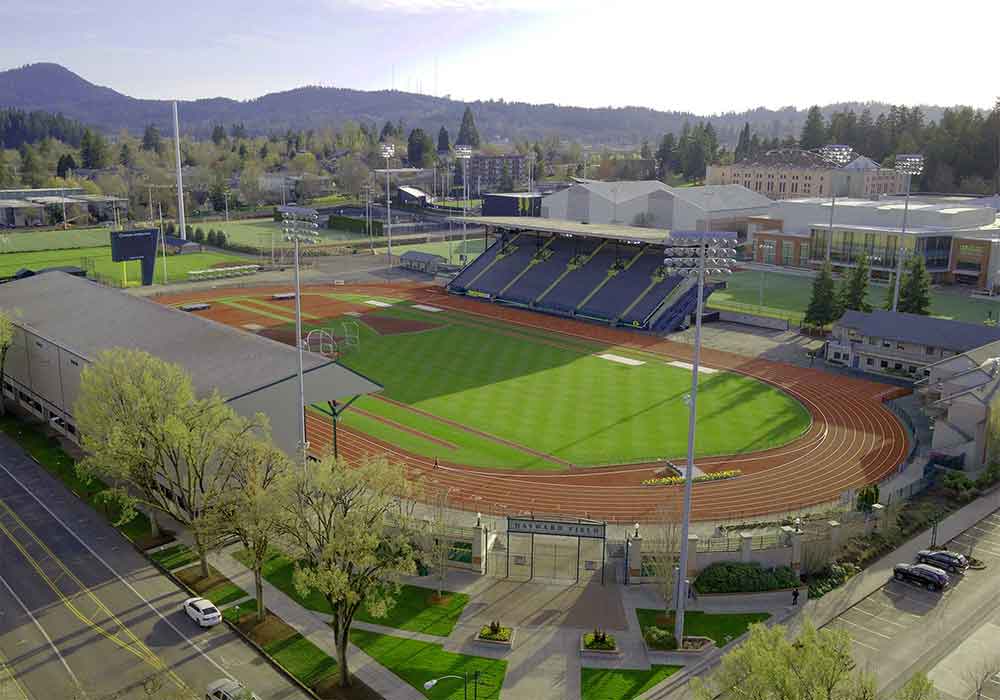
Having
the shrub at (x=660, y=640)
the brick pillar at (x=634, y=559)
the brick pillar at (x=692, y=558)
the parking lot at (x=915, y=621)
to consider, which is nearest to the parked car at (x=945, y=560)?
the parking lot at (x=915, y=621)

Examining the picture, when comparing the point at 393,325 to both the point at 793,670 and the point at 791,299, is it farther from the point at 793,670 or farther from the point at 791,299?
the point at 793,670

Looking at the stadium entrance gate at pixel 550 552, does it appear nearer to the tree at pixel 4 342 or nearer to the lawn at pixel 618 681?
the lawn at pixel 618 681

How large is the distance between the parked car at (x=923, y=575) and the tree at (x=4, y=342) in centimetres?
4639

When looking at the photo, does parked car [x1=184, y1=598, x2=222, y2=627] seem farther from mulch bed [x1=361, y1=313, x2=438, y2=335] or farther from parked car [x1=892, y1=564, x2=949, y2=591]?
mulch bed [x1=361, y1=313, x2=438, y2=335]

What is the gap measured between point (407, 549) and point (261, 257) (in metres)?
93.0

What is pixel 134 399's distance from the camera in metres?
31.7

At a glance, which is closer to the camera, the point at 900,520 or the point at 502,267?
the point at 900,520

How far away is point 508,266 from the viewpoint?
89.6 m

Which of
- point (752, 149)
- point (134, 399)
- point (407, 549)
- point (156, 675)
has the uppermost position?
point (752, 149)

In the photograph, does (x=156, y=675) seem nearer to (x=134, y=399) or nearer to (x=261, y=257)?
(x=134, y=399)

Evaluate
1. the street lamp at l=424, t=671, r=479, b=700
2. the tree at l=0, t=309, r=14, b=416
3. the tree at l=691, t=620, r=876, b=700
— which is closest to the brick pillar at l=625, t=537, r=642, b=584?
the street lamp at l=424, t=671, r=479, b=700

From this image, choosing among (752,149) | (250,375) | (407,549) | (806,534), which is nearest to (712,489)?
(806,534)

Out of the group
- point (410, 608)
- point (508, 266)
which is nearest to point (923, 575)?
point (410, 608)

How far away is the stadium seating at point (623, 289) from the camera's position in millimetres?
76312
